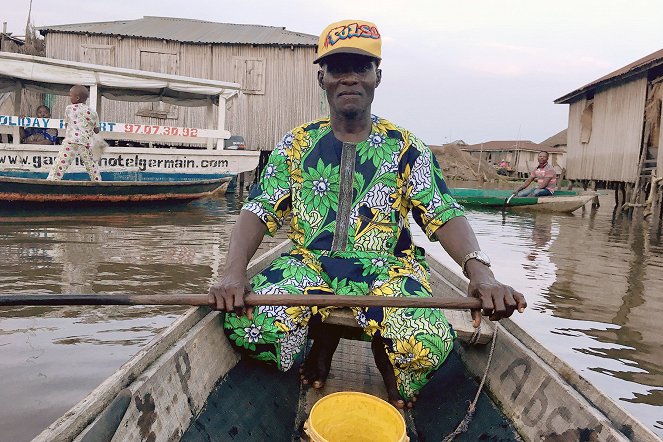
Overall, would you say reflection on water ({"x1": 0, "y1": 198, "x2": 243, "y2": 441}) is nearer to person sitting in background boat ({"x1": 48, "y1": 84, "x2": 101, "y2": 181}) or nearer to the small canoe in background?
person sitting in background boat ({"x1": 48, "y1": 84, "x2": 101, "y2": 181})

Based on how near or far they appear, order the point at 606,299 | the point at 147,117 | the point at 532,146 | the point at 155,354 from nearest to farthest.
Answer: the point at 155,354, the point at 606,299, the point at 147,117, the point at 532,146

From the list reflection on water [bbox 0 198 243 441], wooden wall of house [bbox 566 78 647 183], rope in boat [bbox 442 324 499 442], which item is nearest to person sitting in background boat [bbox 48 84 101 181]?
reflection on water [bbox 0 198 243 441]

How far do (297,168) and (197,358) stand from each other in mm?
867

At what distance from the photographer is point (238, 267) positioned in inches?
75.7

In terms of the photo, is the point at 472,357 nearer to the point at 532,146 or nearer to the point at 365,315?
the point at 365,315

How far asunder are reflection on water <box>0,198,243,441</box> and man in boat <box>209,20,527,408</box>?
1.03 meters

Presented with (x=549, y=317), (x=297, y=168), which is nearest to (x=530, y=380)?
(x=297, y=168)

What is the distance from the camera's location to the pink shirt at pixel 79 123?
7.59m

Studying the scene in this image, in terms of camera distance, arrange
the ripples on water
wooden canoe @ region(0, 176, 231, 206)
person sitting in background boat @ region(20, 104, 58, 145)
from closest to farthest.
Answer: the ripples on water, wooden canoe @ region(0, 176, 231, 206), person sitting in background boat @ region(20, 104, 58, 145)

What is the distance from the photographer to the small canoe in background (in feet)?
41.3

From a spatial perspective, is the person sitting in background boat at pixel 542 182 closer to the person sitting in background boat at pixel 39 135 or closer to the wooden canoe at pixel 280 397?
the person sitting in background boat at pixel 39 135

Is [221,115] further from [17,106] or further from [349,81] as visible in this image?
[349,81]

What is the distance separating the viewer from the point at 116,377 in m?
1.36

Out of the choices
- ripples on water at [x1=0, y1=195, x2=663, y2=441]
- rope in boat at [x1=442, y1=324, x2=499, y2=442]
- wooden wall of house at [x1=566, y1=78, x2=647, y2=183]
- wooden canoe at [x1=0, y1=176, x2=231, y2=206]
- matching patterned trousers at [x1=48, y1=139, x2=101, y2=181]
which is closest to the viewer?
rope in boat at [x1=442, y1=324, x2=499, y2=442]
